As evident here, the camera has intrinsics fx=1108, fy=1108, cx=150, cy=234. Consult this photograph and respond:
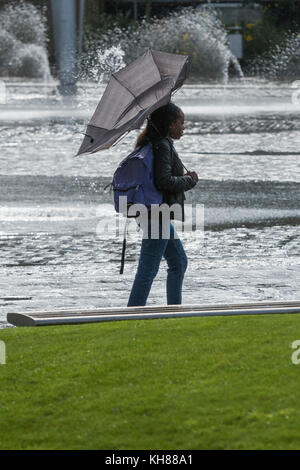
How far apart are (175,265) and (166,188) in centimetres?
72

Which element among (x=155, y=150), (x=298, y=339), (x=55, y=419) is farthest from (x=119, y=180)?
(x=55, y=419)

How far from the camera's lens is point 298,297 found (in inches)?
345

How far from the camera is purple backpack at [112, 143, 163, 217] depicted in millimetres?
7285

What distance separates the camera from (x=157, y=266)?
7.76m

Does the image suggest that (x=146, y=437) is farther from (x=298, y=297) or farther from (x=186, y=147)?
(x=186, y=147)

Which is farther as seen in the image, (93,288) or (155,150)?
(93,288)

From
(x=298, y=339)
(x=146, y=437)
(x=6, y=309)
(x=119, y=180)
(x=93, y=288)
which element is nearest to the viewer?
(x=146, y=437)

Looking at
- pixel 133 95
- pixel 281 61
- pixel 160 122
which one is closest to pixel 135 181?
pixel 160 122

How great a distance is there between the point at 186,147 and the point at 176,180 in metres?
10.8

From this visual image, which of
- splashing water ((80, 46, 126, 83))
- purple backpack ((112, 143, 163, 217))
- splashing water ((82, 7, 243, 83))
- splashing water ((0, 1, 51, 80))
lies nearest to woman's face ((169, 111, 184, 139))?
purple backpack ((112, 143, 163, 217))

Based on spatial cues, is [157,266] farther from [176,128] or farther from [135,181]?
[176,128]

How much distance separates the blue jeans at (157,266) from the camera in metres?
7.64

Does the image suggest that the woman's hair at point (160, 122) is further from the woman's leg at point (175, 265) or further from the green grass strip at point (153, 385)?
the green grass strip at point (153, 385)

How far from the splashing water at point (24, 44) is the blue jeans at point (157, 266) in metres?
24.9
